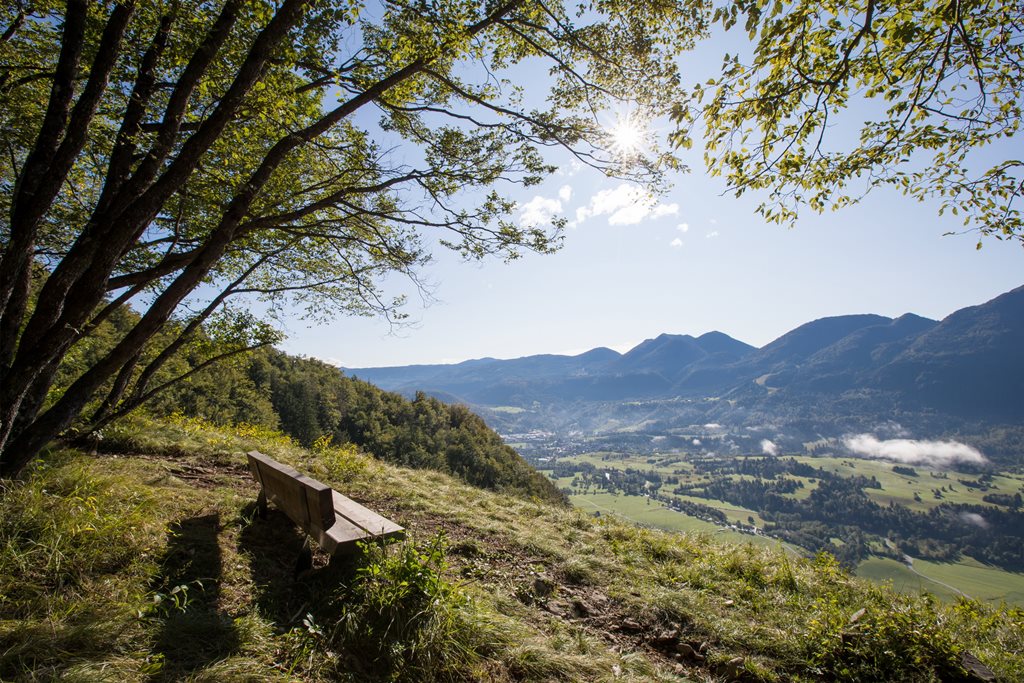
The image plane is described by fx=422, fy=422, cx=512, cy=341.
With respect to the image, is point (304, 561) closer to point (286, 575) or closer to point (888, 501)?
point (286, 575)

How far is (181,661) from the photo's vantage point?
8.23ft

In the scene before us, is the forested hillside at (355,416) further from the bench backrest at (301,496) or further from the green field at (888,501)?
the bench backrest at (301,496)

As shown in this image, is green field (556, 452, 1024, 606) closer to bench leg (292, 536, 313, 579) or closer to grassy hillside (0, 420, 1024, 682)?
grassy hillside (0, 420, 1024, 682)

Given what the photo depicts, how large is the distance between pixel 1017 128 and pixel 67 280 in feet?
31.1

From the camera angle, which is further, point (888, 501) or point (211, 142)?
point (888, 501)

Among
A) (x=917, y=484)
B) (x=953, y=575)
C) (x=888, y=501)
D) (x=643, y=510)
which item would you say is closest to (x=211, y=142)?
(x=643, y=510)

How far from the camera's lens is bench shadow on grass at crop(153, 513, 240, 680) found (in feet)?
8.39

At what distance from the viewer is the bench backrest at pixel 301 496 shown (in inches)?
152

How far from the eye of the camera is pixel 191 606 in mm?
3182

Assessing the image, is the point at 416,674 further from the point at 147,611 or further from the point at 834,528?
the point at 834,528

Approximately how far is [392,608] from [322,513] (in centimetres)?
113

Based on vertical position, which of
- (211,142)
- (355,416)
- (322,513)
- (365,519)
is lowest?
(355,416)

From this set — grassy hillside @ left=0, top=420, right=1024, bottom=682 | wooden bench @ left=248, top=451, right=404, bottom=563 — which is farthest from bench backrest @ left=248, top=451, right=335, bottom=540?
grassy hillside @ left=0, top=420, right=1024, bottom=682

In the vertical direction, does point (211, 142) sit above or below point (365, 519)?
above
